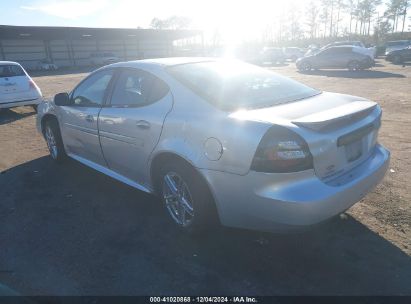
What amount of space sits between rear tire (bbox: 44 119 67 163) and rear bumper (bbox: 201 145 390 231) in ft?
11.1

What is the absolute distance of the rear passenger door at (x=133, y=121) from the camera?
3494mm

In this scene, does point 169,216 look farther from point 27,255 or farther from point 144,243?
point 27,255

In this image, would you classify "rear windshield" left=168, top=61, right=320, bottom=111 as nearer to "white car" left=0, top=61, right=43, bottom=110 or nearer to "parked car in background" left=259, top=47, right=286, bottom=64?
"white car" left=0, top=61, right=43, bottom=110

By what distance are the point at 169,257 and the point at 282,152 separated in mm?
1390

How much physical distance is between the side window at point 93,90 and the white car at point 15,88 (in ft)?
21.5

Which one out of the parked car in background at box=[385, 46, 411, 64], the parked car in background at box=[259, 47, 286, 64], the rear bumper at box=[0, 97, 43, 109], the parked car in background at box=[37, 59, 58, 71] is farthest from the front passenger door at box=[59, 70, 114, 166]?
the parked car in background at box=[37, 59, 58, 71]

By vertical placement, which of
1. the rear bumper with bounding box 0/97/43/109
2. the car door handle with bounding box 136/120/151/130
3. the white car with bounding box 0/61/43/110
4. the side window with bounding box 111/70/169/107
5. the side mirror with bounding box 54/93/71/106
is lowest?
the rear bumper with bounding box 0/97/43/109

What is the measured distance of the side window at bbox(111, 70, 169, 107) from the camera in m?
3.60

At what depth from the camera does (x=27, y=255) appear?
330 centimetres

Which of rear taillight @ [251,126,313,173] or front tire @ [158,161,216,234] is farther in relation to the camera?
front tire @ [158,161,216,234]

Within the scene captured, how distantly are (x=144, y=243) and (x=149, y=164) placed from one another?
76 centimetres

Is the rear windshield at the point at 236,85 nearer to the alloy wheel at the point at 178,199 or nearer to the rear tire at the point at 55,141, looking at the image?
the alloy wheel at the point at 178,199

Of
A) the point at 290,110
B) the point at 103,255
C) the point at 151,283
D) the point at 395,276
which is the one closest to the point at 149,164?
the point at 103,255

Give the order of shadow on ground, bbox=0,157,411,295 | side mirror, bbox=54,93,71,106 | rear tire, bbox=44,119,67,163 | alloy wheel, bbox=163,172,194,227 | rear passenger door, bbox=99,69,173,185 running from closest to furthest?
shadow on ground, bbox=0,157,411,295, alloy wheel, bbox=163,172,194,227, rear passenger door, bbox=99,69,173,185, side mirror, bbox=54,93,71,106, rear tire, bbox=44,119,67,163
